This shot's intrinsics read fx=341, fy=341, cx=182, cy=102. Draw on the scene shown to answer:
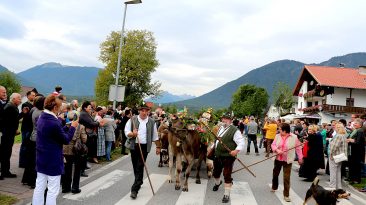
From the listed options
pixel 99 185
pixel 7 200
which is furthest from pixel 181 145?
pixel 7 200

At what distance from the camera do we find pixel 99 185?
8398 millimetres

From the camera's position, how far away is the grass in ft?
20.8

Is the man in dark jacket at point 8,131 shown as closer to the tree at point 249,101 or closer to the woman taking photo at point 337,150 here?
the woman taking photo at point 337,150

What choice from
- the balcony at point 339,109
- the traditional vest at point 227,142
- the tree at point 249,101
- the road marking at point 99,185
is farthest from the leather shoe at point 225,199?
the tree at point 249,101

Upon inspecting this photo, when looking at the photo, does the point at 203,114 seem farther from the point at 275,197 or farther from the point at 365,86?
the point at 365,86

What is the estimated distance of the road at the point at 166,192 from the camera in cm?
723

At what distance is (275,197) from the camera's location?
27.5 ft

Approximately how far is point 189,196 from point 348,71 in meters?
48.9

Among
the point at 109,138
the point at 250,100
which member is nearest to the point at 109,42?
the point at 109,138

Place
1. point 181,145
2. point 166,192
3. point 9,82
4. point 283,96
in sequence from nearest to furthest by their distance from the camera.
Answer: point 166,192, point 181,145, point 283,96, point 9,82

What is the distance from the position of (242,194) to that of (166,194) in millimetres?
1953

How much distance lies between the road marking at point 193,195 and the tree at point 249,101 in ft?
296

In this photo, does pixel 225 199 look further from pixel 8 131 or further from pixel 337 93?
pixel 337 93

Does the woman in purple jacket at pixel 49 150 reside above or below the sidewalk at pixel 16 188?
above
